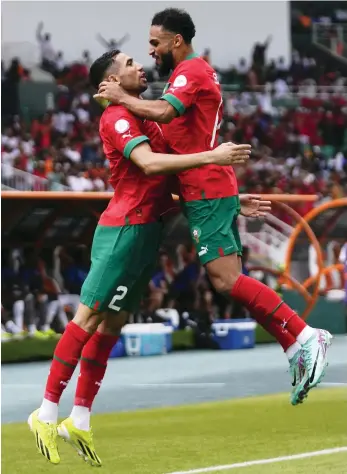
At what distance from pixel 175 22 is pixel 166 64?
10.2 inches

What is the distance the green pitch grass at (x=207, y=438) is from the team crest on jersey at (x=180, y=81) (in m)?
2.41

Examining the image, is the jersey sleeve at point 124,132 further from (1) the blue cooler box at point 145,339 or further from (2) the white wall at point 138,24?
(2) the white wall at point 138,24

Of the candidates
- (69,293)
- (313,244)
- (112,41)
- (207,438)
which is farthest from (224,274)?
(112,41)

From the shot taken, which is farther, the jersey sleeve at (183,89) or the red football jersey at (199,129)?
the red football jersey at (199,129)

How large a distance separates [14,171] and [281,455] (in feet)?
48.2

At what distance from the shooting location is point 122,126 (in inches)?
269

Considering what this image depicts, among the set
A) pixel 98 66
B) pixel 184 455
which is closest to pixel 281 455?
pixel 184 455

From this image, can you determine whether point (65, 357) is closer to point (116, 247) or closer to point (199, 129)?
point (116, 247)

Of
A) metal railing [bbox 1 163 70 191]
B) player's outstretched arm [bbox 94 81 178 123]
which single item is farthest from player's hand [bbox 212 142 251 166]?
metal railing [bbox 1 163 70 191]

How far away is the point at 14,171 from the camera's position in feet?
72.2

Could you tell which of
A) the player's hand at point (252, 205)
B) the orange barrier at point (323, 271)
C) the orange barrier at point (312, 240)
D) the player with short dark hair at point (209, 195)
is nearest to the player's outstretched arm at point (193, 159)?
the player with short dark hair at point (209, 195)

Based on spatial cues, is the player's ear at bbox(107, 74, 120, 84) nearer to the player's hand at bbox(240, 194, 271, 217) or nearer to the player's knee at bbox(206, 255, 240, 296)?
the player's hand at bbox(240, 194, 271, 217)

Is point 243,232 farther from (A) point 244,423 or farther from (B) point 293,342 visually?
(B) point 293,342

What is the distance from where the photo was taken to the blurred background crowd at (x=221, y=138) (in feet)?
60.4
